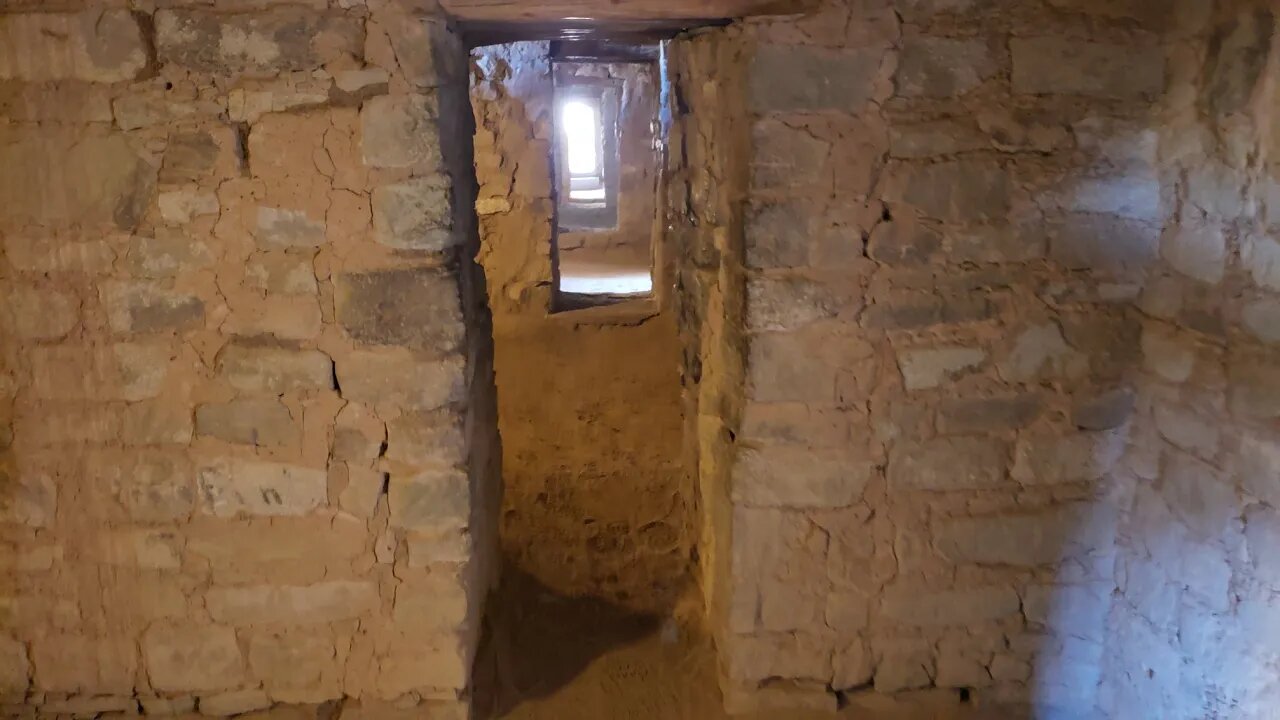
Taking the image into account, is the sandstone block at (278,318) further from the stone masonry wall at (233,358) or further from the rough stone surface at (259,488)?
the rough stone surface at (259,488)

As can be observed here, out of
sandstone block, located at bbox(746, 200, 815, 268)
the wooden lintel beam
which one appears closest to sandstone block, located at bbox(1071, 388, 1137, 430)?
sandstone block, located at bbox(746, 200, 815, 268)

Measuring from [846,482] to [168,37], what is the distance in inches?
80.6

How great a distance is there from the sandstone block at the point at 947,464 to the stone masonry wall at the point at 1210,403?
0.38 m

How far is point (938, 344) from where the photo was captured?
2430 millimetres

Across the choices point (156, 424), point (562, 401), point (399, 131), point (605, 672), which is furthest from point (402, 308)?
point (562, 401)

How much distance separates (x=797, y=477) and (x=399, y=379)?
3.57ft

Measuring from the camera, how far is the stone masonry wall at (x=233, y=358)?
2223mm

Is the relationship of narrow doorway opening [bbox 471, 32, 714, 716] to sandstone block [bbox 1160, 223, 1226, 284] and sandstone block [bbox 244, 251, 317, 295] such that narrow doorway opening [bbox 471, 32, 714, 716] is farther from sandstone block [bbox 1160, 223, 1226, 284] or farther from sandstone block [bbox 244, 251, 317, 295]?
sandstone block [bbox 1160, 223, 1226, 284]

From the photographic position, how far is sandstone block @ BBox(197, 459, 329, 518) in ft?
7.89

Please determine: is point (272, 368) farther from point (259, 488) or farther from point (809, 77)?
point (809, 77)

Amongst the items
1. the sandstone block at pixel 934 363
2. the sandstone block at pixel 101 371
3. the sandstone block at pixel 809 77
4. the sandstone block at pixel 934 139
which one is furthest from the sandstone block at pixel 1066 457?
the sandstone block at pixel 101 371

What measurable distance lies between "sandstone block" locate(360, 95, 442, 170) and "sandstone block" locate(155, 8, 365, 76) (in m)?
0.15

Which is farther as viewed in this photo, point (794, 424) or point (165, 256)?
point (794, 424)

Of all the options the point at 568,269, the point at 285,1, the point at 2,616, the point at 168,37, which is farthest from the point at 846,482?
the point at 568,269
